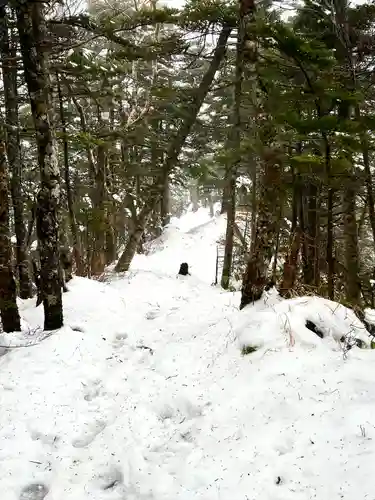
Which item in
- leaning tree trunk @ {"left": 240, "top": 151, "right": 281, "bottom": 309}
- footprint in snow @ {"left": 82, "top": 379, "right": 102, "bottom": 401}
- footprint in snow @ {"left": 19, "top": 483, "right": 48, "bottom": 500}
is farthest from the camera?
leaning tree trunk @ {"left": 240, "top": 151, "right": 281, "bottom": 309}

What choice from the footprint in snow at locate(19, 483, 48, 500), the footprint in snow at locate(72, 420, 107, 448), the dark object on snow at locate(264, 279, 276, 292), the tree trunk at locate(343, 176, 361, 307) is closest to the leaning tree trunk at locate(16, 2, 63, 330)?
the footprint in snow at locate(72, 420, 107, 448)

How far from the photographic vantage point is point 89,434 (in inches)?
201

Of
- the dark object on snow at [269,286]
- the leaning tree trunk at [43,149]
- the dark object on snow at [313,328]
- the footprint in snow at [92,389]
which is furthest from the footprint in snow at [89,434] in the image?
the dark object on snow at [269,286]

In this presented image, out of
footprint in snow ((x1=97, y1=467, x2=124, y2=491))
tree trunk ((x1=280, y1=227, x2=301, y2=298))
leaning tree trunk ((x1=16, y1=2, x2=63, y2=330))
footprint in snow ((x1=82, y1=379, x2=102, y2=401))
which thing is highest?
leaning tree trunk ((x1=16, y1=2, x2=63, y2=330))

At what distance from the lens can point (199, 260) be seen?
23750mm

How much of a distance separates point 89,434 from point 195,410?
126 cm

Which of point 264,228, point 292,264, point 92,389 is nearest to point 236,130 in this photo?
point 292,264

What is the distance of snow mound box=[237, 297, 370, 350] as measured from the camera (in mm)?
Result: 5656

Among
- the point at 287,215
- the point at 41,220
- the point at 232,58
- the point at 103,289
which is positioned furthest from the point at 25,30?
the point at 287,215

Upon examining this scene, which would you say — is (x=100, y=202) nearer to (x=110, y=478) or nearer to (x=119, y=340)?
(x=119, y=340)

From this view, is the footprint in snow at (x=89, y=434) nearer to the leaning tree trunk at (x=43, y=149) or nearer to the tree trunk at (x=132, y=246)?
the leaning tree trunk at (x=43, y=149)

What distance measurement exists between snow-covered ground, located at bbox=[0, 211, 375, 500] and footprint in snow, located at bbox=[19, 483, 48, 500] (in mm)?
13

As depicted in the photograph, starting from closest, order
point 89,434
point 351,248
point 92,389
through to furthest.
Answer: point 89,434
point 92,389
point 351,248

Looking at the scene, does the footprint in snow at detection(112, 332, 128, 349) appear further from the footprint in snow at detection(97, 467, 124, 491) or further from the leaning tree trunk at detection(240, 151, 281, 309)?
the footprint in snow at detection(97, 467, 124, 491)
